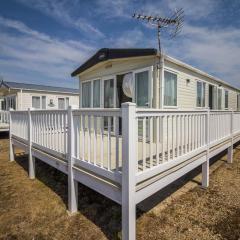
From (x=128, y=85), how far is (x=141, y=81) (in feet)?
1.72

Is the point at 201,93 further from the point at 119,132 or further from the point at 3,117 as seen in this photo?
the point at 3,117

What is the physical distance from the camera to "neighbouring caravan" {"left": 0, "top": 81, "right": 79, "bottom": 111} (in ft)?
49.8

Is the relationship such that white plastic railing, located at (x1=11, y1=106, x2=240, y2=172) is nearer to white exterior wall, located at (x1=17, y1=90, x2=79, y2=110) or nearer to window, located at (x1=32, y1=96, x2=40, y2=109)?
white exterior wall, located at (x1=17, y1=90, x2=79, y2=110)

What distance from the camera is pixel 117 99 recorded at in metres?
7.10

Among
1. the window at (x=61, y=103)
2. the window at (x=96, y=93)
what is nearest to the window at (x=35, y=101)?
the window at (x=61, y=103)

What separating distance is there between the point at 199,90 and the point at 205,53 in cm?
1171

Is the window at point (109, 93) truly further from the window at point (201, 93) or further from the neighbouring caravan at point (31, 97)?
the neighbouring caravan at point (31, 97)

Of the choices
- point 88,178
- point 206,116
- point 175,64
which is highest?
point 175,64

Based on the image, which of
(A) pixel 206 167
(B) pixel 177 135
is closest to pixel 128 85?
(A) pixel 206 167

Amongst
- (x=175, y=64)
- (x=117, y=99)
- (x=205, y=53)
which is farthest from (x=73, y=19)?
(x=205, y=53)

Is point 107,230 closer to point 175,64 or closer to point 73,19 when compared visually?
point 175,64

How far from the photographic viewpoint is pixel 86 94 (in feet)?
28.3

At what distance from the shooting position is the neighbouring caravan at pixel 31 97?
15.2 m

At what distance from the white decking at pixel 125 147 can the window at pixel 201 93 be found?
2404mm
